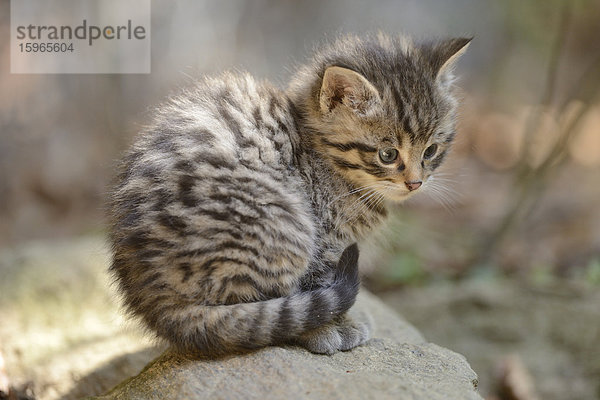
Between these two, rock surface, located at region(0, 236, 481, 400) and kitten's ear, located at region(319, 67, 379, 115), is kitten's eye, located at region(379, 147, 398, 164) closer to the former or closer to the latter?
kitten's ear, located at region(319, 67, 379, 115)

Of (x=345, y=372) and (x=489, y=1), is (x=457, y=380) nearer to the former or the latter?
(x=345, y=372)

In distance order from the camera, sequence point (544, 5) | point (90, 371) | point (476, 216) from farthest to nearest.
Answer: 1. point (476, 216)
2. point (544, 5)
3. point (90, 371)

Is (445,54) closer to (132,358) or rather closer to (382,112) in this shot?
(382,112)

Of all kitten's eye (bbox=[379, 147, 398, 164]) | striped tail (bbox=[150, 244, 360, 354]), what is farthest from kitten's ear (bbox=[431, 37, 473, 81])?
striped tail (bbox=[150, 244, 360, 354])

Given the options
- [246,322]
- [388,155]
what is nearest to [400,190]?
[388,155]

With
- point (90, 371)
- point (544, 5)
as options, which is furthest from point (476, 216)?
point (90, 371)

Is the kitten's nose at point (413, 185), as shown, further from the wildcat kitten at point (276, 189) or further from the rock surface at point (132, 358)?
the rock surface at point (132, 358)
